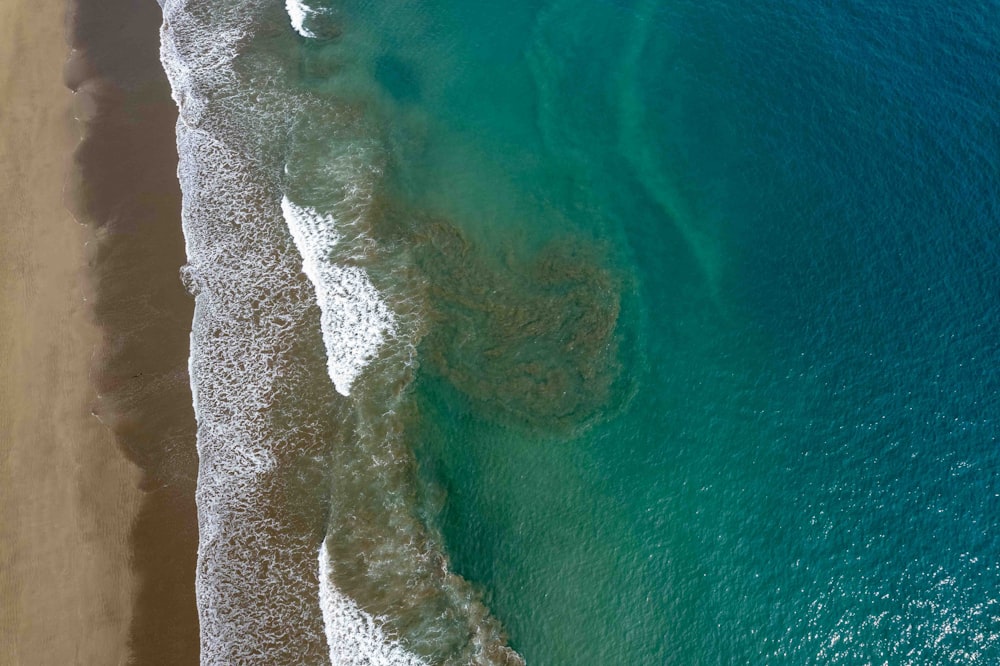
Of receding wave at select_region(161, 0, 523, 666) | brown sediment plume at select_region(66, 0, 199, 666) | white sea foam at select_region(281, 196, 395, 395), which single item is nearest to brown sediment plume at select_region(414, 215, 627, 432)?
receding wave at select_region(161, 0, 523, 666)

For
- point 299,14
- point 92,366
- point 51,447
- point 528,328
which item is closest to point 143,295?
point 92,366

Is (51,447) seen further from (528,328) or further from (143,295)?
(528,328)

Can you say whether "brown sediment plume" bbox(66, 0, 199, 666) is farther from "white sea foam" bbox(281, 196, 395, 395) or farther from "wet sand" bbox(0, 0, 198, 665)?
"white sea foam" bbox(281, 196, 395, 395)

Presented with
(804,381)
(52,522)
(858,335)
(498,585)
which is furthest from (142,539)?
(858,335)

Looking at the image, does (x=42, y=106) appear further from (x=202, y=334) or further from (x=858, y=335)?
(x=858, y=335)

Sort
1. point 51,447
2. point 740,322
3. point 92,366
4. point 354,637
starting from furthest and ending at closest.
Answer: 1. point 740,322
2. point 92,366
3. point 51,447
4. point 354,637

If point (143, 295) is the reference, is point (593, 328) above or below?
above

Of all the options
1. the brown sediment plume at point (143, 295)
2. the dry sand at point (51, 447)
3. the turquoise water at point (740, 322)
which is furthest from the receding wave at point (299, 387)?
the dry sand at point (51, 447)

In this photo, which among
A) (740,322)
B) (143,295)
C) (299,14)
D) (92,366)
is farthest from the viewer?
(299,14)
